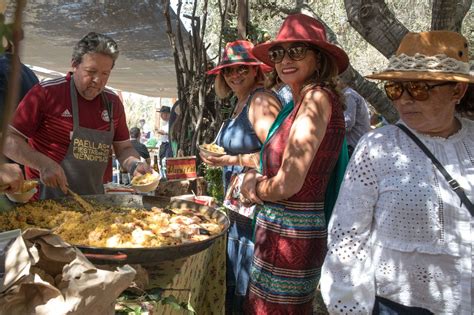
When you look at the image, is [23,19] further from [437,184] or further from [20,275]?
[437,184]

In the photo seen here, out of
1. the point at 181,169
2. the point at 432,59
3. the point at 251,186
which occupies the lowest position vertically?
the point at 181,169

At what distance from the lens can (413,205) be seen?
163cm

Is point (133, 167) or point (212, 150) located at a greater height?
point (212, 150)

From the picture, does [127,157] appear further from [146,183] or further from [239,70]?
[239,70]

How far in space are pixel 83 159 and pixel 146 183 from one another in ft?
1.62

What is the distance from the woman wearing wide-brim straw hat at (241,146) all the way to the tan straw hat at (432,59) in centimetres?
122

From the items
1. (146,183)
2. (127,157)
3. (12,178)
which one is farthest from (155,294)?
(127,157)

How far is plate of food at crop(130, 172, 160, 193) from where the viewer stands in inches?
110

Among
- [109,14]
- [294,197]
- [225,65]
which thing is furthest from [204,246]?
[109,14]

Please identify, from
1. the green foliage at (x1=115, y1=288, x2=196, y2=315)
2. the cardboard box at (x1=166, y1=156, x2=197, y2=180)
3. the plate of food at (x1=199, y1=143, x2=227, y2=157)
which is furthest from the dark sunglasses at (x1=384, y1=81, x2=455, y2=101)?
the cardboard box at (x1=166, y1=156, x2=197, y2=180)

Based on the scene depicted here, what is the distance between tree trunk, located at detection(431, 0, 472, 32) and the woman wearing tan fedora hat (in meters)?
0.71

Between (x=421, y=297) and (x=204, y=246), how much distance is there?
2.72 ft

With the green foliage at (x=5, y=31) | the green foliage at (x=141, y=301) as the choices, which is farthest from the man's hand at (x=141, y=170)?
the green foliage at (x=5, y=31)

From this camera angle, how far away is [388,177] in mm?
1691
